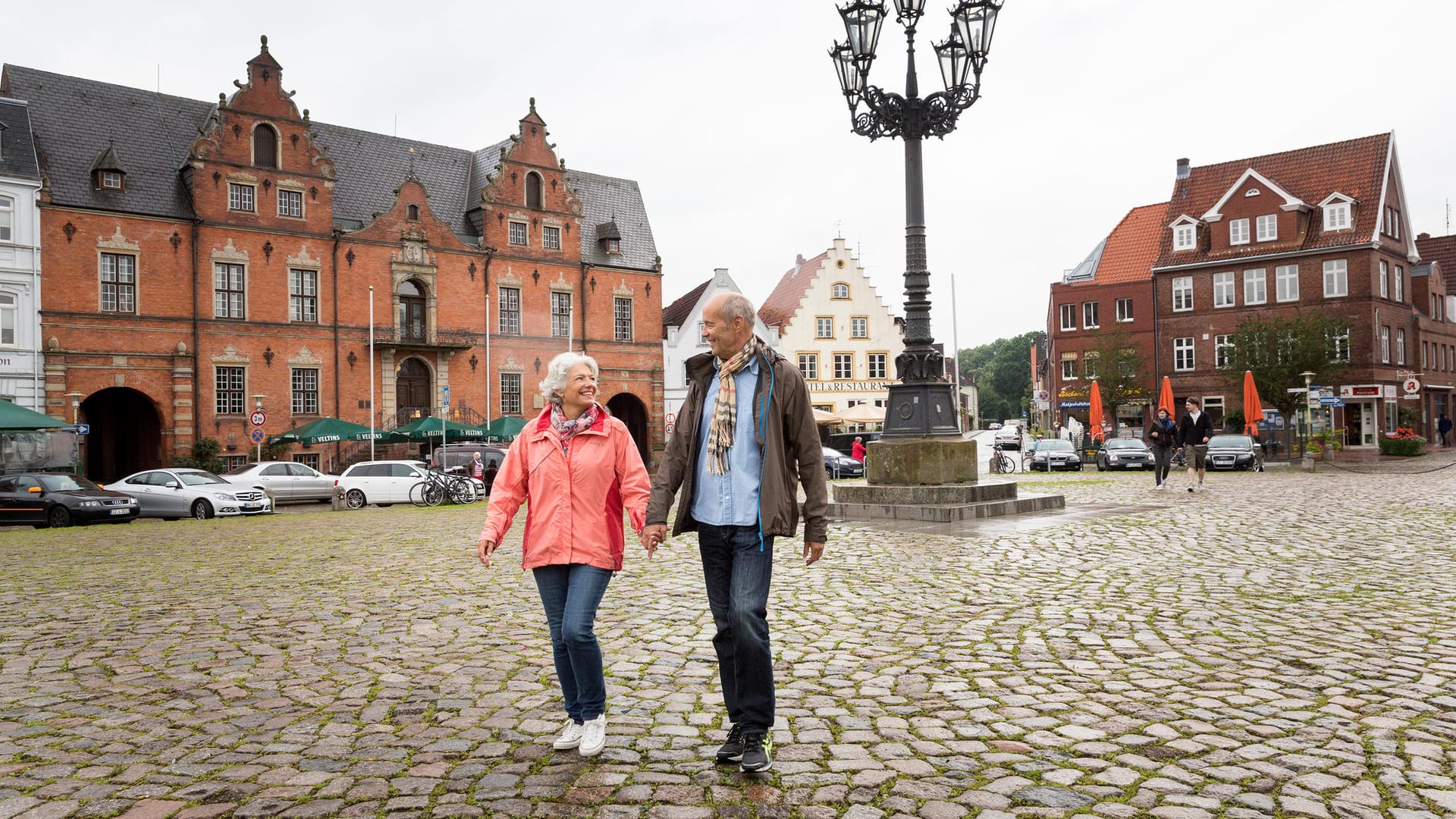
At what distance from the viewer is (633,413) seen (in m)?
49.8

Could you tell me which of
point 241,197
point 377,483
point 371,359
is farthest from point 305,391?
point 377,483

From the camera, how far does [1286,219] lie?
48.4 metres

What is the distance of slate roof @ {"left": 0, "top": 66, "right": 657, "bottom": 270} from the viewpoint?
1375 inches

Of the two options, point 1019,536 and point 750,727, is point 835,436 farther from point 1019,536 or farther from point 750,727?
point 750,727

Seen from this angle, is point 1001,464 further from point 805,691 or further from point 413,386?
point 805,691

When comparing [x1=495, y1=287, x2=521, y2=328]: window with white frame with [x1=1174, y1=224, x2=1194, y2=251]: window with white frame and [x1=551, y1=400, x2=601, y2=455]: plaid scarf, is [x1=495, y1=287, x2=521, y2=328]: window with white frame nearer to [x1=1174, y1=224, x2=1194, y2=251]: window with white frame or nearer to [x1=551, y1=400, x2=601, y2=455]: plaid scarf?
[x1=1174, y1=224, x2=1194, y2=251]: window with white frame

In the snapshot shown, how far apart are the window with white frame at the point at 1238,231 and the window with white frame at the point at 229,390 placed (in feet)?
146

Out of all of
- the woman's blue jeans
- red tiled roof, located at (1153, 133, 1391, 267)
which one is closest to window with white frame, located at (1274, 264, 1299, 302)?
red tiled roof, located at (1153, 133, 1391, 267)

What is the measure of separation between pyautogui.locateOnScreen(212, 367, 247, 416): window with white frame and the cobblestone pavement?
27.1 metres

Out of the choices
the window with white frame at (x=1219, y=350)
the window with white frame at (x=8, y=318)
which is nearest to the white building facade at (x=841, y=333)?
the window with white frame at (x=1219, y=350)

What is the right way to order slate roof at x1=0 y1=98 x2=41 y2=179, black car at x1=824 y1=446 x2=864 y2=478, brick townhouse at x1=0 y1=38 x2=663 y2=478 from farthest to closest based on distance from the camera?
1. black car at x1=824 y1=446 x2=864 y2=478
2. brick townhouse at x1=0 y1=38 x2=663 y2=478
3. slate roof at x1=0 y1=98 x2=41 y2=179

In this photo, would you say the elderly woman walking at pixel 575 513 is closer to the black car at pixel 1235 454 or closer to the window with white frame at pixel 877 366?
the black car at pixel 1235 454

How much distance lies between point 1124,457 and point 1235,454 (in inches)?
148

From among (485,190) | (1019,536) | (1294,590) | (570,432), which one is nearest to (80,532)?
(1019,536)
